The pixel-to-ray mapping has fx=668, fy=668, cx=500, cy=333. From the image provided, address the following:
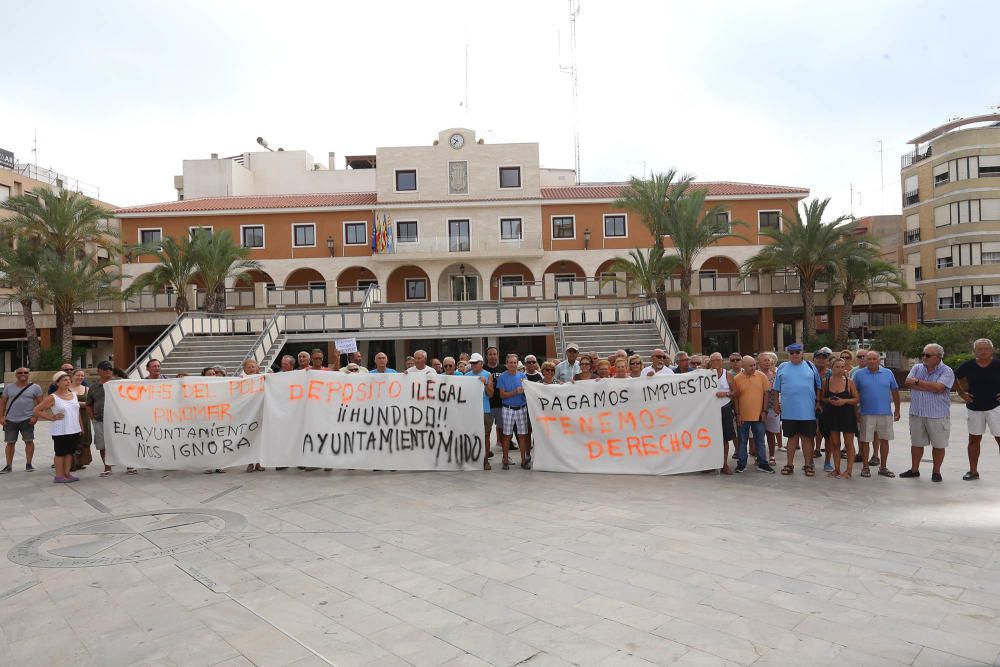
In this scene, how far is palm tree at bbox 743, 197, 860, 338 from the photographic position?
1151 inches

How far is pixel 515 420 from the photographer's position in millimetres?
10047

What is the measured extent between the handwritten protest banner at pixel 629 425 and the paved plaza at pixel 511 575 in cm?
87

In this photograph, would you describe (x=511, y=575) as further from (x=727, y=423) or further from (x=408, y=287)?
(x=408, y=287)

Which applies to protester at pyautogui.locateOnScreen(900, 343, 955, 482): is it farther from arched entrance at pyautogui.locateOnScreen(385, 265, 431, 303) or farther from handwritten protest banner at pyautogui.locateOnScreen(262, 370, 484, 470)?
arched entrance at pyautogui.locateOnScreen(385, 265, 431, 303)

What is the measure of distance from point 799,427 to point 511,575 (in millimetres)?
5689

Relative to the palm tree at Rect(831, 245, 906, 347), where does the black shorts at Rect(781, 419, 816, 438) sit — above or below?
below

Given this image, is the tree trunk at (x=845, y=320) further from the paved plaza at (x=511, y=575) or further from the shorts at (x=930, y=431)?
the paved plaza at (x=511, y=575)

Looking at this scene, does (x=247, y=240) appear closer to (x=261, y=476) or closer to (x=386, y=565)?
(x=261, y=476)

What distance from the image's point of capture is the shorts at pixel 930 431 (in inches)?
340

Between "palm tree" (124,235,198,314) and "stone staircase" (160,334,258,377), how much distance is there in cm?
472

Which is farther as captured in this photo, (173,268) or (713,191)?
(713,191)

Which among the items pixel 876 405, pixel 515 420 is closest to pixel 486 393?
pixel 515 420

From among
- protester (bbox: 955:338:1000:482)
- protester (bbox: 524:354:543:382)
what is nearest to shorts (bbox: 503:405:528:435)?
protester (bbox: 524:354:543:382)

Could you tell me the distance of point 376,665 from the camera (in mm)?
3881
